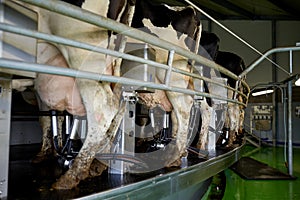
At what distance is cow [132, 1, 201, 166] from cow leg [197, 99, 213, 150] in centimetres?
69

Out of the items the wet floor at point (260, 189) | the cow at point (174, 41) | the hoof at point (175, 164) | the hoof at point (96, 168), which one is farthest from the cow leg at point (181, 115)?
the wet floor at point (260, 189)

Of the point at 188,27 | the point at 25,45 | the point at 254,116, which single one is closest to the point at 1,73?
the point at 25,45

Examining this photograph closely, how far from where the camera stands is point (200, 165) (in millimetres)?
2164

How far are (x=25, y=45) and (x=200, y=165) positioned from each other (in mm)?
1449

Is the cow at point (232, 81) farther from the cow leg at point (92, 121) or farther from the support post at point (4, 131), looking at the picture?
the support post at point (4, 131)

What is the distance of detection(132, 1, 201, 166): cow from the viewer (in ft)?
7.37

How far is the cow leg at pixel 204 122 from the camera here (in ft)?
10.6

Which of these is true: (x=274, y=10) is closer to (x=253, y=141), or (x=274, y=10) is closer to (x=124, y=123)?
(x=253, y=141)

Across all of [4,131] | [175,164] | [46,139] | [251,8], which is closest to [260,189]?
[175,164]

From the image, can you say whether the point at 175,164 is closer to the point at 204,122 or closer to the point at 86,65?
the point at 86,65

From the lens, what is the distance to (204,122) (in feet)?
11.1

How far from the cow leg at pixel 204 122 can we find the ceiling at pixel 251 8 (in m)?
7.15

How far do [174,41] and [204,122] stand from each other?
1.24 m

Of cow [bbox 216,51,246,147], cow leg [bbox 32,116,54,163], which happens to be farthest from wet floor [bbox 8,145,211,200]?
cow [bbox 216,51,246,147]
